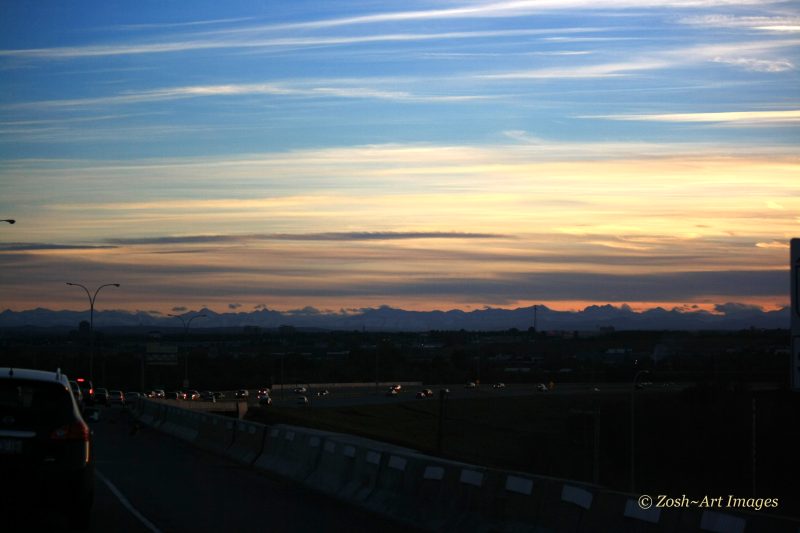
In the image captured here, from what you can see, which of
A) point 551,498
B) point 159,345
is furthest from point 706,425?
point 159,345

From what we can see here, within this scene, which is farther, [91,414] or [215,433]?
[215,433]

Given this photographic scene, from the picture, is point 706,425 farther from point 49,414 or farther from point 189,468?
point 49,414

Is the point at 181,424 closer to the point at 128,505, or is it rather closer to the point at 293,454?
the point at 293,454

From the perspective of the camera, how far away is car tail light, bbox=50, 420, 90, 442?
12.9 m

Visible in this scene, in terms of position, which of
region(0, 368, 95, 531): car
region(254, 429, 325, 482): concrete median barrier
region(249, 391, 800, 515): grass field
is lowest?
region(249, 391, 800, 515): grass field

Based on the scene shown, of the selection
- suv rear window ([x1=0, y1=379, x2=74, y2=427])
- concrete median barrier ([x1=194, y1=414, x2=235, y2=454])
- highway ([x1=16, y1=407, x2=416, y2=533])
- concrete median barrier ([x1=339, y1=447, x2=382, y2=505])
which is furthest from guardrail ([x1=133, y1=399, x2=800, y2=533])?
suv rear window ([x1=0, y1=379, x2=74, y2=427])

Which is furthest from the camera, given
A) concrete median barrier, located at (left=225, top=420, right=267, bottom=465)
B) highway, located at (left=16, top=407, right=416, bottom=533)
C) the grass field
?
the grass field

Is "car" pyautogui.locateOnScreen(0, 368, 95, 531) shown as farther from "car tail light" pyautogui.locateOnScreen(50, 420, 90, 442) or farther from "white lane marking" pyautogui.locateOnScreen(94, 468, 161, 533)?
"white lane marking" pyautogui.locateOnScreen(94, 468, 161, 533)

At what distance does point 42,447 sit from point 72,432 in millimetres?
396

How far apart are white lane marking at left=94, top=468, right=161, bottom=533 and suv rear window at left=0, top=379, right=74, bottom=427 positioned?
200cm

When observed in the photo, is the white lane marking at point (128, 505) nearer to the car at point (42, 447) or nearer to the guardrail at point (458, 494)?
the car at point (42, 447)

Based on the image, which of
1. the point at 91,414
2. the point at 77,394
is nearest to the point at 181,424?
the point at 77,394

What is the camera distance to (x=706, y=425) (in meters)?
52.9

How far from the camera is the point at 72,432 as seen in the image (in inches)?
511
